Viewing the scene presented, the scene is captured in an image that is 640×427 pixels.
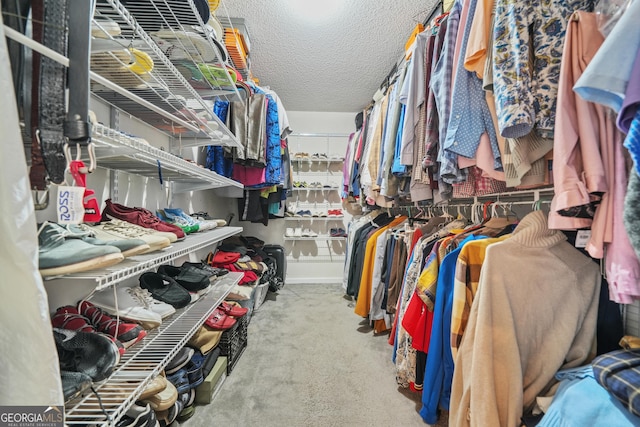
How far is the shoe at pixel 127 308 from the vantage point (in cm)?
89

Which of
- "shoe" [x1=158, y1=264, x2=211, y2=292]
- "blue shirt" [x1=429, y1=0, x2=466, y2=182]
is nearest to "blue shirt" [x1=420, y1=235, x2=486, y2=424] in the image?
"blue shirt" [x1=429, y1=0, x2=466, y2=182]

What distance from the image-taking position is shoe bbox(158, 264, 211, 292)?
1.29 meters

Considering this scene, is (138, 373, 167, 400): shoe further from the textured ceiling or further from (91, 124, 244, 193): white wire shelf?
the textured ceiling

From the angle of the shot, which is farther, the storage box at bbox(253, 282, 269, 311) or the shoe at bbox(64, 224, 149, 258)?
the storage box at bbox(253, 282, 269, 311)

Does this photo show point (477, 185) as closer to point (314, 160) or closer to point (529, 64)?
point (529, 64)

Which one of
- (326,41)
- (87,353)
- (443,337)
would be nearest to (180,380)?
(87,353)

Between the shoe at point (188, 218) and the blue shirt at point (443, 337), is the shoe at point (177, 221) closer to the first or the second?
the shoe at point (188, 218)

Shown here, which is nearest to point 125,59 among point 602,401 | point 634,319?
point 602,401

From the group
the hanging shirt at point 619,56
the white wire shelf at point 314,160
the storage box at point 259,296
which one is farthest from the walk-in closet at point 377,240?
the white wire shelf at point 314,160

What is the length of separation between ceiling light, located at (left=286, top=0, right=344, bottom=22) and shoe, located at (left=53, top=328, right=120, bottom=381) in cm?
197

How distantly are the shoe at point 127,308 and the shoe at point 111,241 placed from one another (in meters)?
0.27

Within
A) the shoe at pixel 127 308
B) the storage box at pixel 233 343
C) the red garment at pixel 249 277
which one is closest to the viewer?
the shoe at pixel 127 308

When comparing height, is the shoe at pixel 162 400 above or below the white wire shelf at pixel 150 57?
below

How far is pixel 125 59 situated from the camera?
85 centimetres
